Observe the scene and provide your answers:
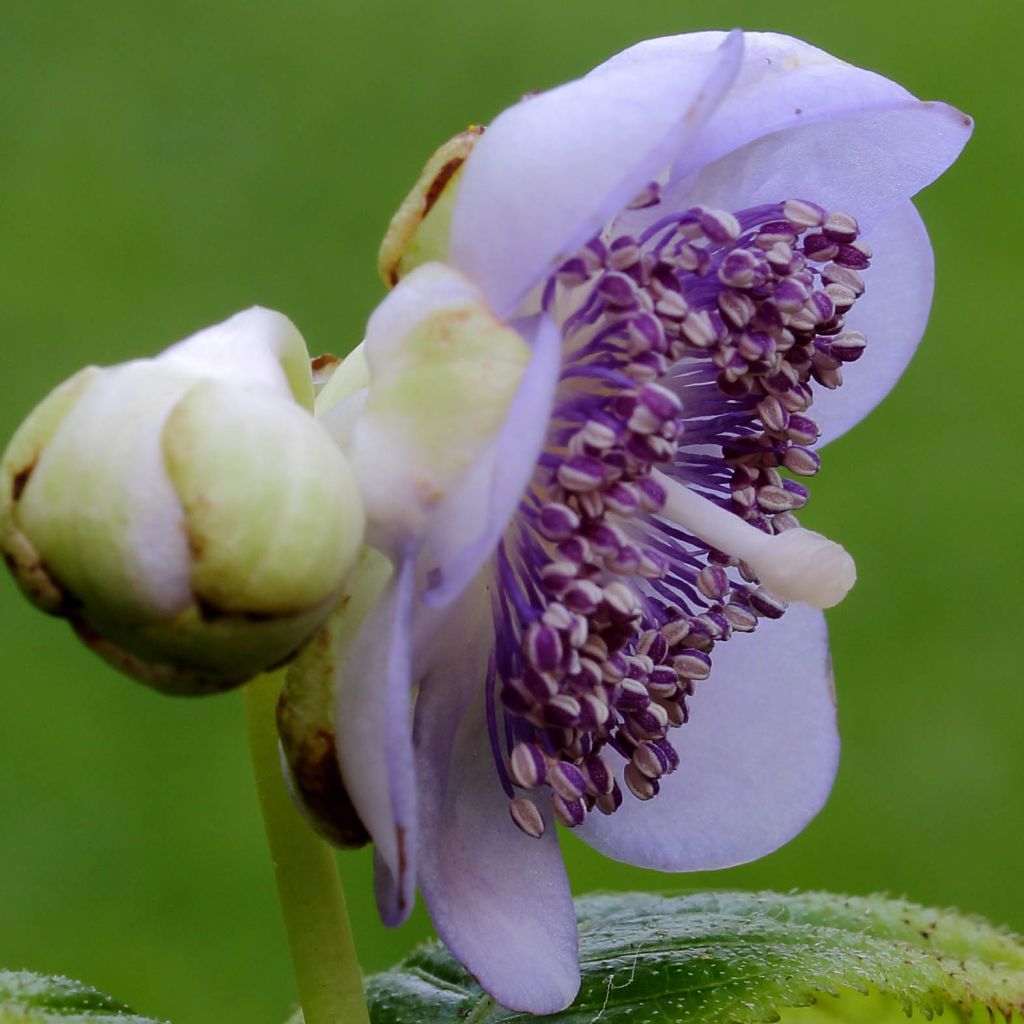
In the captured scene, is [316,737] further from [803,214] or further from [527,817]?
[803,214]

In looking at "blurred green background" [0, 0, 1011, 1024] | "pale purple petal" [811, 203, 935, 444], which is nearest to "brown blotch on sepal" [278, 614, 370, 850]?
"pale purple petal" [811, 203, 935, 444]

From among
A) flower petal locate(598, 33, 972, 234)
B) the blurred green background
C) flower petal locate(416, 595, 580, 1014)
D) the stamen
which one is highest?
flower petal locate(598, 33, 972, 234)

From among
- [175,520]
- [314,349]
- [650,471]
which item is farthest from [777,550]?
[314,349]

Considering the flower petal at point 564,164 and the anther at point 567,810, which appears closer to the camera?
the flower petal at point 564,164

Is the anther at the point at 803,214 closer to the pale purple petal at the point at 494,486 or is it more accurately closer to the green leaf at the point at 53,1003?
the pale purple petal at the point at 494,486

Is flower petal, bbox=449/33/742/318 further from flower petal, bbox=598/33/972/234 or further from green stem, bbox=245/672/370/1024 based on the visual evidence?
green stem, bbox=245/672/370/1024

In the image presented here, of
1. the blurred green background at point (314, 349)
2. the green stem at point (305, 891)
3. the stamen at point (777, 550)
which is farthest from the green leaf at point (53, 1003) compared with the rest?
the blurred green background at point (314, 349)

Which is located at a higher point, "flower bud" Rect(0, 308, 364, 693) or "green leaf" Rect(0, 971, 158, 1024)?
"flower bud" Rect(0, 308, 364, 693)
